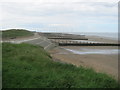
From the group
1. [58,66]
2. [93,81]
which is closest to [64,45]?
[58,66]

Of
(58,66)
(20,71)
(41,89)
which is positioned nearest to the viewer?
(41,89)

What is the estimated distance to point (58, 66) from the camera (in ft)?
35.7

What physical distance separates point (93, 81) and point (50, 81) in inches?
70.5

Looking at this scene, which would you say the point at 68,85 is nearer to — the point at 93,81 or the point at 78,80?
the point at 78,80

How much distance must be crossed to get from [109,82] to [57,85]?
7.11ft

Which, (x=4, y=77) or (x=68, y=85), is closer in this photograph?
(x=68, y=85)

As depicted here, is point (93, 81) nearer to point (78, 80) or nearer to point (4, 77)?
point (78, 80)

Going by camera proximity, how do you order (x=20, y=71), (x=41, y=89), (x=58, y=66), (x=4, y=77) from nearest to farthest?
(x=41, y=89)
(x=4, y=77)
(x=20, y=71)
(x=58, y=66)

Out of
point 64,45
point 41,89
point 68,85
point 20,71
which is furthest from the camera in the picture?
point 64,45

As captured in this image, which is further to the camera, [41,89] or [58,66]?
[58,66]

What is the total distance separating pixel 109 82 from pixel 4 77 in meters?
4.16

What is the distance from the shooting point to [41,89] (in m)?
6.81

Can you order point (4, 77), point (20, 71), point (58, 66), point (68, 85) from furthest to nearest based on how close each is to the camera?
point (58, 66) < point (20, 71) < point (4, 77) < point (68, 85)

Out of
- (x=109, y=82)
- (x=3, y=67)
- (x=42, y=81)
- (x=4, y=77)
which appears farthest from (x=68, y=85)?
(x=3, y=67)
